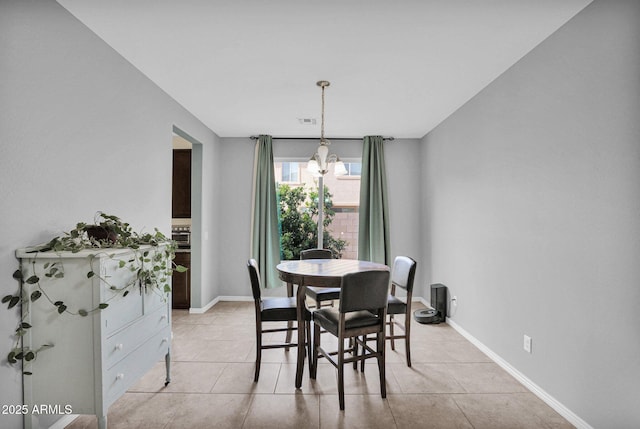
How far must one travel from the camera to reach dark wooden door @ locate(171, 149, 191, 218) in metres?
5.03

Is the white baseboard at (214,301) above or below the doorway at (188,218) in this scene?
Answer: below

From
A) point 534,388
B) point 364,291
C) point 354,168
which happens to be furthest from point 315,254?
point 534,388

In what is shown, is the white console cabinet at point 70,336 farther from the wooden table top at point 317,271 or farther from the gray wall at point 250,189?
the gray wall at point 250,189

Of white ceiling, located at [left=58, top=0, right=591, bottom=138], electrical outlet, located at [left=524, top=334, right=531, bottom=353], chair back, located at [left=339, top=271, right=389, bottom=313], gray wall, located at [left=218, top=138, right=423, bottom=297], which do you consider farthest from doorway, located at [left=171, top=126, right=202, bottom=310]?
electrical outlet, located at [left=524, top=334, right=531, bottom=353]

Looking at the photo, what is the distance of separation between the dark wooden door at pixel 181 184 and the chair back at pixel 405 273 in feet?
10.0

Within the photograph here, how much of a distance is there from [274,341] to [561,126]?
10.3 ft

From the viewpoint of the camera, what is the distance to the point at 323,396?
2562 millimetres

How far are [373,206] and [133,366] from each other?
384cm

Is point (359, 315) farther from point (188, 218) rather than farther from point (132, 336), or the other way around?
point (188, 218)

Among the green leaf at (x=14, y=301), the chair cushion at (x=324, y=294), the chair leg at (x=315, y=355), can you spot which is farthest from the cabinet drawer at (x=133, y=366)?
the chair cushion at (x=324, y=294)

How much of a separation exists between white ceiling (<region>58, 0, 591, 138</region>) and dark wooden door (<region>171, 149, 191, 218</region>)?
1.25 metres

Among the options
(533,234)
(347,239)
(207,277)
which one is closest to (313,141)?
(347,239)

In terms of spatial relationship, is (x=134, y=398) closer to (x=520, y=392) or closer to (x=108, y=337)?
(x=108, y=337)

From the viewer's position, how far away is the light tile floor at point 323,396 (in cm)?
225
